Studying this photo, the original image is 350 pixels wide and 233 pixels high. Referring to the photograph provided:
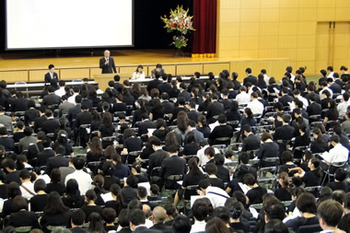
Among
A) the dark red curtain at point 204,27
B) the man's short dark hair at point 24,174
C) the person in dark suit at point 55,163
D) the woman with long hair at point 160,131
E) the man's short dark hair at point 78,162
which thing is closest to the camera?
the man's short dark hair at point 24,174

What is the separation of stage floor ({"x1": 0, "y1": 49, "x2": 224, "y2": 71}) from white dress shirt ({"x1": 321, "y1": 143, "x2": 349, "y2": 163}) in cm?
1239

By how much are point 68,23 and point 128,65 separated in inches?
146

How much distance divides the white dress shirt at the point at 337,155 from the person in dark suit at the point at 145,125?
3728mm

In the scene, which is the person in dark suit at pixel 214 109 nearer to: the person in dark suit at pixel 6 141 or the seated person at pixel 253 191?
the person in dark suit at pixel 6 141

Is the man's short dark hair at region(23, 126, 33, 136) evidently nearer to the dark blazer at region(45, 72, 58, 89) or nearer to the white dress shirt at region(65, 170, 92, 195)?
the white dress shirt at region(65, 170, 92, 195)

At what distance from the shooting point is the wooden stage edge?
22031 millimetres

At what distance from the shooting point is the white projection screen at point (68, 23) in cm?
2462

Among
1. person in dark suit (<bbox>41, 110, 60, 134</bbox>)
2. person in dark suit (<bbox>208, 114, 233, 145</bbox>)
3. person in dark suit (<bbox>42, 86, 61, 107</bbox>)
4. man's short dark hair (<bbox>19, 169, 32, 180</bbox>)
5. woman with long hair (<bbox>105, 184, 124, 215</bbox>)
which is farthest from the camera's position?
person in dark suit (<bbox>42, 86, 61, 107</bbox>)

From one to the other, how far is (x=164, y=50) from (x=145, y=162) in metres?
17.0

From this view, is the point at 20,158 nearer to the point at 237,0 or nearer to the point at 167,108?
the point at 167,108

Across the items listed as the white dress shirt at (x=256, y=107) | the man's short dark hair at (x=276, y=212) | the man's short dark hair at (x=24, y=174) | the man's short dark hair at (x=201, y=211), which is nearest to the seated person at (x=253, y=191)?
the man's short dark hair at (x=276, y=212)

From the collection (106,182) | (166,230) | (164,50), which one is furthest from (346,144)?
(164,50)

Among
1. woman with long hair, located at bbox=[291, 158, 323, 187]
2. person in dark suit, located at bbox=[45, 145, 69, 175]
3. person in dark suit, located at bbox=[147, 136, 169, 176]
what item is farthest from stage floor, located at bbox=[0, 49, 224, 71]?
woman with long hair, located at bbox=[291, 158, 323, 187]

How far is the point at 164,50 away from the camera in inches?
1141
